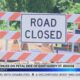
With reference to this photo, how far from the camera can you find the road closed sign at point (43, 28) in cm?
743

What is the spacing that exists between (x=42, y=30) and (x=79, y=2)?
42318 mm

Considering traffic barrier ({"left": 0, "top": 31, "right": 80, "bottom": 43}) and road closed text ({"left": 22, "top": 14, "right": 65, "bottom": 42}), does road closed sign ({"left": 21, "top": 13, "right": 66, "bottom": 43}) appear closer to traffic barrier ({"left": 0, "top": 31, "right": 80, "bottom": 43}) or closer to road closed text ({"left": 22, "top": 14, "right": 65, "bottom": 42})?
road closed text ({"left": 22, "top": 14, "right": 65, "bottom": 42})

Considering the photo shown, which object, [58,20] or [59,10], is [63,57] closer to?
[58,20]

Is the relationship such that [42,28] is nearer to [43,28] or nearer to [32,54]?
[43,28]

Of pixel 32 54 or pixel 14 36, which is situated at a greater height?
pixel 14 36

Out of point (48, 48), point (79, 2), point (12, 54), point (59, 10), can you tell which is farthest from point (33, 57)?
point (79, 2)

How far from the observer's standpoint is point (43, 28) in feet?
24.4

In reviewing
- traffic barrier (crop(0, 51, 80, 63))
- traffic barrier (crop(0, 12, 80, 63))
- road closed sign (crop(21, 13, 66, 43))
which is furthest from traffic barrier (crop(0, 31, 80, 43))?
traffic barrier (crop(0, 51, 80, 63))

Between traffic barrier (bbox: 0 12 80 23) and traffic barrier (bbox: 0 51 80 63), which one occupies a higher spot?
traffic barrier (bbox: 0 12 80 23)

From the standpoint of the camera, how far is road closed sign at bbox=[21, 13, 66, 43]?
743 cm

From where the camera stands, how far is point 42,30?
7.41 m

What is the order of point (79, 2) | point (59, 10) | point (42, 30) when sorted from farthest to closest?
point (79, 2) → point (59, 10) → point (42, 30)

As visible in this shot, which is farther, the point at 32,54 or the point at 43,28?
the point at 32,54

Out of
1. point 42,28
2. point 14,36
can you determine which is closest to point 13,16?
point 14,36
